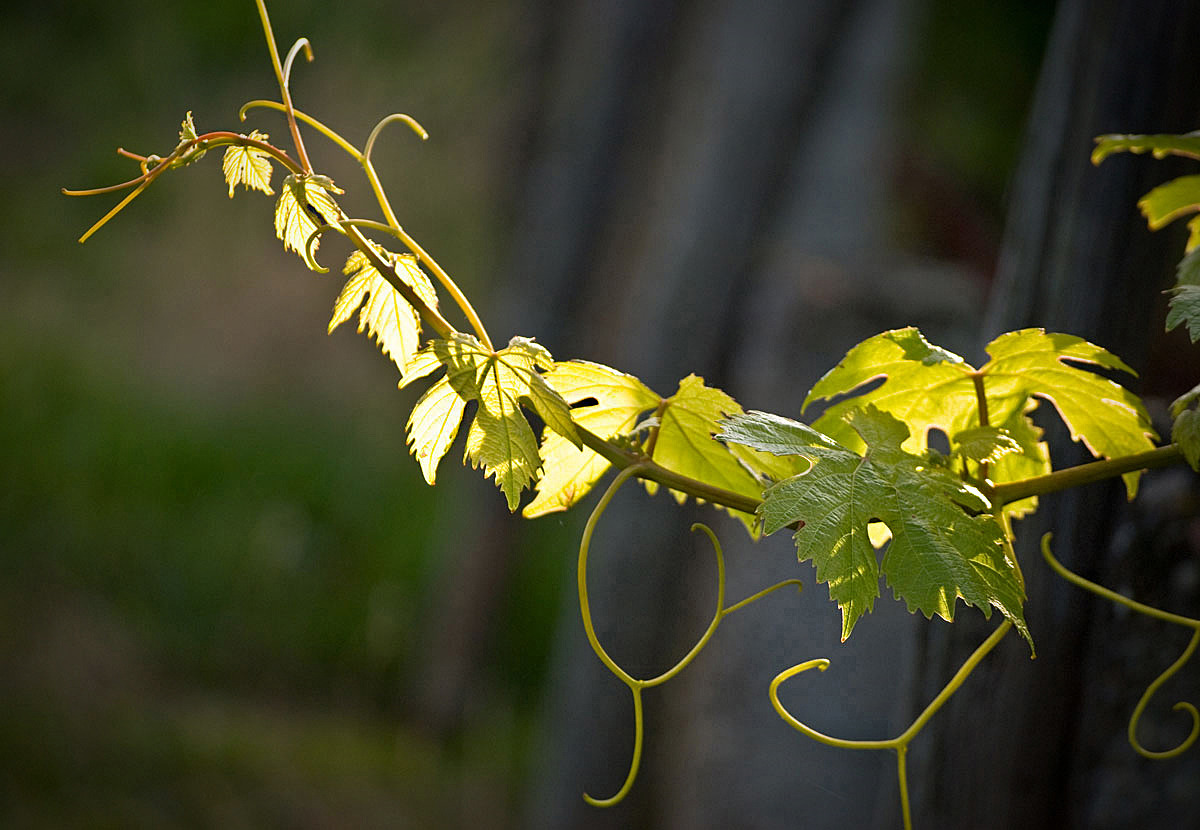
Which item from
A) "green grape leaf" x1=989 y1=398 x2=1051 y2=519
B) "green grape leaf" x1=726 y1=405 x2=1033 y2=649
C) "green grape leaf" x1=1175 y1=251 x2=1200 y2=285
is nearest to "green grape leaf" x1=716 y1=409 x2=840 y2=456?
"green grape leaf" x1=726 y1=405 x2=1033 y2=649

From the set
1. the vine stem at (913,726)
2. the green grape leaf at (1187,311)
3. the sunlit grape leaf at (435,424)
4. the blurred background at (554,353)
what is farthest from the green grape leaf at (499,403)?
the blurred background at (554,353)

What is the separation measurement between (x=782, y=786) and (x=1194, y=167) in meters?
0.67

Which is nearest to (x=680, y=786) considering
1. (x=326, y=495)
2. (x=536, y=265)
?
(x=536, y=265)

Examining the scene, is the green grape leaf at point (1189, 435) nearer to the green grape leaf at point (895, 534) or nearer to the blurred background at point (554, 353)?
the green grape leaf at point (895, 534)

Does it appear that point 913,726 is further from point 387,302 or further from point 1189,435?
point 387,302

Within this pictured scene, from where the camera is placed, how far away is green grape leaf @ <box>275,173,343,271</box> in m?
0.31

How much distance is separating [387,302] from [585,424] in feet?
0.31

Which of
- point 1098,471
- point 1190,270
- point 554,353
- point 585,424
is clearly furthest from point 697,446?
point 554,353

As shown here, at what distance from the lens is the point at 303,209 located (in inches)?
12.8

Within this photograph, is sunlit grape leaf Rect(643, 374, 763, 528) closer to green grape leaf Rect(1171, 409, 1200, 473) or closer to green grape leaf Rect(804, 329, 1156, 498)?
green grape leaf Rect(804, 329, 1156, 498)

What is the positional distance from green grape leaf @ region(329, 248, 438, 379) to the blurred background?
364 millimetres

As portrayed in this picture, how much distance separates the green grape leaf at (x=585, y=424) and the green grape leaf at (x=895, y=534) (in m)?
0.07

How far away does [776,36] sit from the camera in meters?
1.19

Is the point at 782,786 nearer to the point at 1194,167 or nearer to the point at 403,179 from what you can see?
the point at 1194,167
